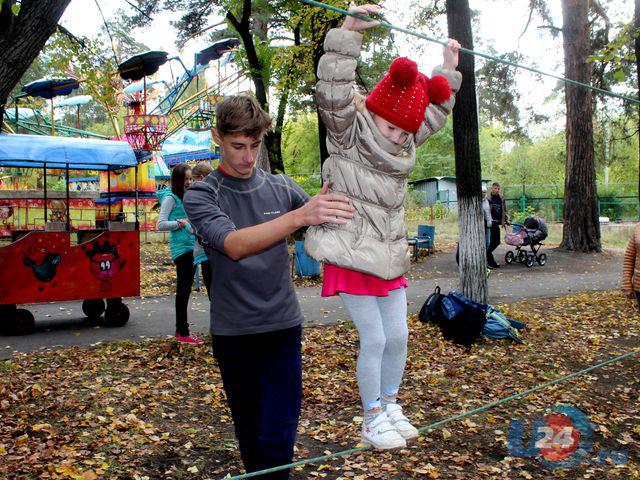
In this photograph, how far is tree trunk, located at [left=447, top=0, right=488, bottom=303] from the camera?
8172 mm

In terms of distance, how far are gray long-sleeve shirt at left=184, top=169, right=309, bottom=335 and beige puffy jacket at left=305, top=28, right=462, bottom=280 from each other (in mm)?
201

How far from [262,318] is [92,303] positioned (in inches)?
286

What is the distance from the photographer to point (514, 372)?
700cm

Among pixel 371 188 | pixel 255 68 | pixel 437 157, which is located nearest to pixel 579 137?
pixel 255 68

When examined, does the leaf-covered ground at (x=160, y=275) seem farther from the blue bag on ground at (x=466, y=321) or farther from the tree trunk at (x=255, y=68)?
the blue bag on ground at (x=466, y=321)

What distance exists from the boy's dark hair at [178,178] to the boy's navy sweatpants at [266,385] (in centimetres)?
416

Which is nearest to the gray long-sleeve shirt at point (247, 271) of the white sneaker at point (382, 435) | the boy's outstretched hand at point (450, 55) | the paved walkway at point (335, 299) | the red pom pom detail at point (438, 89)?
the white sneaker at point (382, 435)

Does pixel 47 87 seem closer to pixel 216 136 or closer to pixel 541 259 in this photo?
pixel 541 259

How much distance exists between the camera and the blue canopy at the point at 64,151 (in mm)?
7934

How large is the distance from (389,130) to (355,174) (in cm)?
25

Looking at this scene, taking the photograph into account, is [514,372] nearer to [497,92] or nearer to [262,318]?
[262,318]

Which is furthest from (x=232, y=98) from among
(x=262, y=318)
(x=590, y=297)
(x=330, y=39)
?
(x=590, y=297)

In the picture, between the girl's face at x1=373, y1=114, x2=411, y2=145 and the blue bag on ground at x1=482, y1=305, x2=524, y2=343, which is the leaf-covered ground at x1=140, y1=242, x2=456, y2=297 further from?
the girl's face at x1=373, y1=114, x2=411, y2=145

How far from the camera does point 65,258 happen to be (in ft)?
26.7
